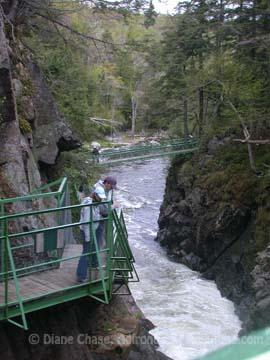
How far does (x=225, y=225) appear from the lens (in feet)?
60.8

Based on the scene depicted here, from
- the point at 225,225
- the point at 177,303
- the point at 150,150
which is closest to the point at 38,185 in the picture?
the point at 177,303

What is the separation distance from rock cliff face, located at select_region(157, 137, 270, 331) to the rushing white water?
54 cm

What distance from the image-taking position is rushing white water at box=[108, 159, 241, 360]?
1352 cm

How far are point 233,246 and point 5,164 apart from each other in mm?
10786

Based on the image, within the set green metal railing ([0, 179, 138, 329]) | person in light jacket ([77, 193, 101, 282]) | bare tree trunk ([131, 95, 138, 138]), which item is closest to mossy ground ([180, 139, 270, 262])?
green metal railing ([0, 179, 138, 329])

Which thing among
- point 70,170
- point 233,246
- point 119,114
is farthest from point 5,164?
point 119,114

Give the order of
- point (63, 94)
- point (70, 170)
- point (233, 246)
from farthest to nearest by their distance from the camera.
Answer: point (63, 94) < point (233, 246) < point (70, 170)

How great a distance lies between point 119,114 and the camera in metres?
71.4

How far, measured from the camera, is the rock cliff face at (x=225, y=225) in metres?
15.1

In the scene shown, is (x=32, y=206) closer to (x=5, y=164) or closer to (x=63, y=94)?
(x=5, y=164)

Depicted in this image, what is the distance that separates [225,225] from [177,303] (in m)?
3.75

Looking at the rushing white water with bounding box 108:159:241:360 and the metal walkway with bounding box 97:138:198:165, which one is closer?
the rushing white water with bounding box 108:159:241:360

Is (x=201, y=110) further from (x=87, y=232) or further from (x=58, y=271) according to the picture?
(x=87, y=232)

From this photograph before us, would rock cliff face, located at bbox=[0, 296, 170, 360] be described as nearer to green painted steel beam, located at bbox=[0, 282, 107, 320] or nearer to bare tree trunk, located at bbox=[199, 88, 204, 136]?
green painted steel beam, located at bbox=[0, 282, 107, 320]
